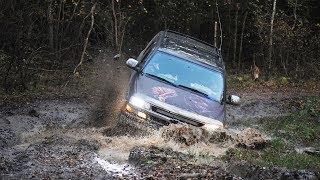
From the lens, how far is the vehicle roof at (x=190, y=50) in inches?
406

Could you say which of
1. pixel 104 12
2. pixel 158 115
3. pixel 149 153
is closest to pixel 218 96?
pixel 158 115

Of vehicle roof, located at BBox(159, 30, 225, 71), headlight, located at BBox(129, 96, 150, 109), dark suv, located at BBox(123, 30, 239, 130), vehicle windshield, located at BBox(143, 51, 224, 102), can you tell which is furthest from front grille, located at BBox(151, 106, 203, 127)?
vehicle roof, located at BBox(159, 30, 225, 71)

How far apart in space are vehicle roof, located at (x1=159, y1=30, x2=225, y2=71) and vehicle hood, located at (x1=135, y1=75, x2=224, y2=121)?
115 centimetres

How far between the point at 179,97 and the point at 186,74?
2.96 ft

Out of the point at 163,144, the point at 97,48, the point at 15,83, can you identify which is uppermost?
the point at 163,144

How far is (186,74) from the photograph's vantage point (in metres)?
9.82

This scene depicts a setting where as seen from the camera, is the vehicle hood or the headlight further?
the vehicle hood

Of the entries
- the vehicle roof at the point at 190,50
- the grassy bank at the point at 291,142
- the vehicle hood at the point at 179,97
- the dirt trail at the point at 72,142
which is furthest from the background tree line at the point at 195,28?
the vehicle hood at the point at 179,97

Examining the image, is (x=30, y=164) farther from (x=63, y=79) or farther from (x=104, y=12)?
(x=104, y=12)

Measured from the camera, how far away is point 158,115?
28.2ft

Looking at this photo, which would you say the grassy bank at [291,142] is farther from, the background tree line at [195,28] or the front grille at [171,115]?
the background tree line at [195,28]

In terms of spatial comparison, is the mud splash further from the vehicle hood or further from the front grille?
the vehicle hood

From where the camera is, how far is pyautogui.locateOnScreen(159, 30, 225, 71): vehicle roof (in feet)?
33.8

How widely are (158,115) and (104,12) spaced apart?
1011 cm
